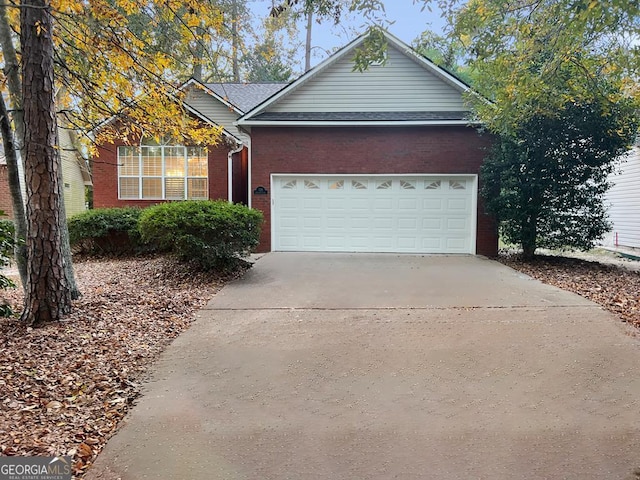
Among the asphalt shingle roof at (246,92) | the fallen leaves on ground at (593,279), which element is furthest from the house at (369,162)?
the asphalt shingle roof at (246,92)

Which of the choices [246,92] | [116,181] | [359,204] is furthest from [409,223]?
[116,181]

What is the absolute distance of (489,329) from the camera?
16.9 feet

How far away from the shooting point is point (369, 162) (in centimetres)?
1170

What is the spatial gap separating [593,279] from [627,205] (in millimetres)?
9545

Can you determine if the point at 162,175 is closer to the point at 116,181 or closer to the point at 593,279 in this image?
the point at 116,181

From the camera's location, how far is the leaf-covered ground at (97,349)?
3.00 metres

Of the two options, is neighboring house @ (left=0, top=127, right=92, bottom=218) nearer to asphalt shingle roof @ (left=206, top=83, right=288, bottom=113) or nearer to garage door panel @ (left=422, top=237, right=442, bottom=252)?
asphalt shingle roof @ (left=206, top=83, right=288, bottom=113)

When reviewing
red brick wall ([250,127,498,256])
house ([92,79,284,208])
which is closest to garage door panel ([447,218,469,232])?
red brick wall ([250,127,498,256])

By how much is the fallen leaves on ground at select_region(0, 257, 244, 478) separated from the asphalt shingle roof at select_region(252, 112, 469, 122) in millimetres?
5970

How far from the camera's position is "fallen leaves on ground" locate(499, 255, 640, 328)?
6133 mm

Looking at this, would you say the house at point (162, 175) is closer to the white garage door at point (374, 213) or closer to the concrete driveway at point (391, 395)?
the white garage door at point (374, 213)

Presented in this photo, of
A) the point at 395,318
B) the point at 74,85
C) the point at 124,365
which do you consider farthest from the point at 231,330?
the point at 74,85

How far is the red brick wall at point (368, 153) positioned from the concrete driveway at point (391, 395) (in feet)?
19.0

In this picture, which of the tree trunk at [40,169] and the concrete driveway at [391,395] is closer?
the concrete driveway at [391,395]
